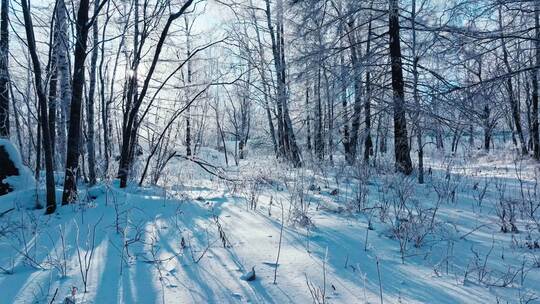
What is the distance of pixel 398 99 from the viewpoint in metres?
7.26

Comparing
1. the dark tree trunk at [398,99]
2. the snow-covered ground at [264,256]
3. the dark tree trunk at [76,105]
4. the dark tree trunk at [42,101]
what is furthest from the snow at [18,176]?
the dark tree trunk at [398,99]

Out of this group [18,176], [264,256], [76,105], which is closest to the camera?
[264,256]

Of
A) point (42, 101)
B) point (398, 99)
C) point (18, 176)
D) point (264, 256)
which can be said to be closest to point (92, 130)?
point (18, 176)

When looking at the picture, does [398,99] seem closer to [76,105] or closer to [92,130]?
[76,105]

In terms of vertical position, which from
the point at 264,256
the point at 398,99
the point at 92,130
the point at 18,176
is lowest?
the point at 264,256

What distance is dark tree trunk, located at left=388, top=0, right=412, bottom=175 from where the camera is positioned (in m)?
7.57

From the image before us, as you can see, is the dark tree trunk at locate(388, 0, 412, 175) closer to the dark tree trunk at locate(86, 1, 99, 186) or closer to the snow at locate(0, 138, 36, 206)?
the dark tree trunk at locate(86, 1, 99, 186)

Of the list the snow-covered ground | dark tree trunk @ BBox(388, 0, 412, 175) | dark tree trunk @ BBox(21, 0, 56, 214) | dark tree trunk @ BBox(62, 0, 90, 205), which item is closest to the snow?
the snow-covered ground

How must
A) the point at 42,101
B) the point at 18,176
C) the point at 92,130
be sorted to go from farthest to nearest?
the point at 92,130 → the point at 18,176 → the point at 42,101

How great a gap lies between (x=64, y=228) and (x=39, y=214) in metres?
0.99

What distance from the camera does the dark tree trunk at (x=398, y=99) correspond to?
7.57 meters

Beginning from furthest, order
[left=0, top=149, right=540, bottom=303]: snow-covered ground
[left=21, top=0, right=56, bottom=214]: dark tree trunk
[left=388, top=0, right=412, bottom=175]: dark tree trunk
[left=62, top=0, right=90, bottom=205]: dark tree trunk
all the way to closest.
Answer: [left=388, top=0, right=412, bottom=175]: dark tree trunk, [left=62, top=0, right=90, bottom=205]: dark tree trunk, [left=21, top=0, right=56, bottom=214]: dark tree trunk, [left=0, top=149, right=540, bottom=303]: snow-covered ground

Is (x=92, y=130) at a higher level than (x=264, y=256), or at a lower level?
higher

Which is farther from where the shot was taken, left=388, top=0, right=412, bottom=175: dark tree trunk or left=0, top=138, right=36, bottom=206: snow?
left=388, top=0, right=412, bottom=175: dark tree trunk
